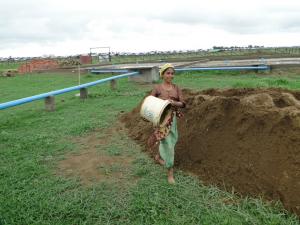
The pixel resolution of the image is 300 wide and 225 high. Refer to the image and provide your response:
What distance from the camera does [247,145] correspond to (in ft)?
14.4

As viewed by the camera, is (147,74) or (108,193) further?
(147,74)

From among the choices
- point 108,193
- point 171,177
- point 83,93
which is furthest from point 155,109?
point 83,93

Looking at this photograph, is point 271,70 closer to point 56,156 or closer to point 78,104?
point 78,104

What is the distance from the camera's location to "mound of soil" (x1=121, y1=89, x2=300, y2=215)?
3816mm

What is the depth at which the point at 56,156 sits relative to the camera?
5551 millimetres

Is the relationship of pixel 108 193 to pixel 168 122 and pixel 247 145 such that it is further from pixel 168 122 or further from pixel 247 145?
pixel 247 145

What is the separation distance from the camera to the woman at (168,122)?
14.2 ft

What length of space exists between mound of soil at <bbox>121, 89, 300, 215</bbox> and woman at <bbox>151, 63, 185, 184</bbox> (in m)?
0.46

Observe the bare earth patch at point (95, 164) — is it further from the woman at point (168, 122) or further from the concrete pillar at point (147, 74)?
the concrete pillar at point (147, 74)

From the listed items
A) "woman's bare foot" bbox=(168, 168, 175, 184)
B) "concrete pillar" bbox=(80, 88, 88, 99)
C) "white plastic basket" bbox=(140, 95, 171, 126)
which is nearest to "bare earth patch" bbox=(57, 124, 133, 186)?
"woman's bare foot" bbox=(168, 168, 175, 184)

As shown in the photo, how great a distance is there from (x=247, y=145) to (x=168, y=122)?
0.94 meters

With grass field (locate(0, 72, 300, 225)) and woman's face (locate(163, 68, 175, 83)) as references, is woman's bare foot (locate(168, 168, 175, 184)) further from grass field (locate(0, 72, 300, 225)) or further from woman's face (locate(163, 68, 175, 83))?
woman's face (locate(163, 68, 175, 83))

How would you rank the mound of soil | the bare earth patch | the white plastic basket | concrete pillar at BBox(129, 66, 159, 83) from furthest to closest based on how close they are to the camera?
concrete pillar at BBox(129, 66, 159, 83) → the bare earth patch → the white plastic basket → the mound of soil

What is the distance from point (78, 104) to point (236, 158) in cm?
681
